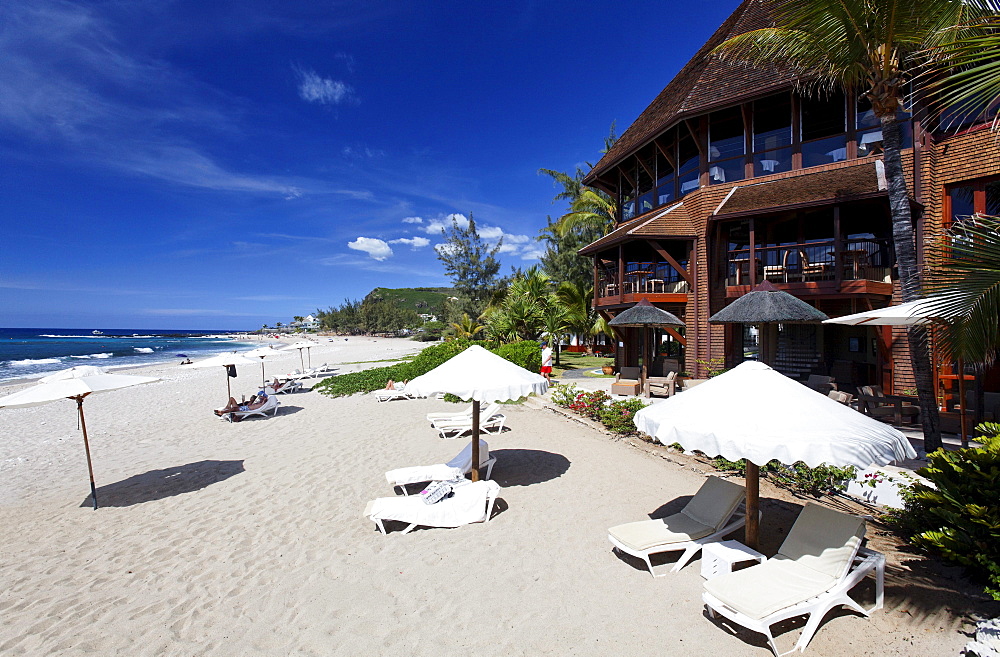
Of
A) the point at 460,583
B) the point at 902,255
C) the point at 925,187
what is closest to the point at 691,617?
the point at 460,583

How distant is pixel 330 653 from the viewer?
3.32 meters

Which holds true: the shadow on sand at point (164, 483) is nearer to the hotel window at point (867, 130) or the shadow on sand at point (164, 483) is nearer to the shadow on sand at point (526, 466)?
the shadow on sand at point (526, 466)

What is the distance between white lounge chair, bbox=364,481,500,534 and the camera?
5223mm

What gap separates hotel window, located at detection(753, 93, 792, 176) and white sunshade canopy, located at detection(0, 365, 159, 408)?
661 inches

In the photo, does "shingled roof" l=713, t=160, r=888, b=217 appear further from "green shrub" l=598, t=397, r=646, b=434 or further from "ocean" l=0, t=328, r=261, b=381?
"ocean" l=0, t=328, r=261, b=381

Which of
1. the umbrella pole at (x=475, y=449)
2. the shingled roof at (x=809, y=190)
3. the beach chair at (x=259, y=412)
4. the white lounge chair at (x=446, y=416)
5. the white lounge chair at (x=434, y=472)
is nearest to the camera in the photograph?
the white lounge chair at (x=434, y=472)

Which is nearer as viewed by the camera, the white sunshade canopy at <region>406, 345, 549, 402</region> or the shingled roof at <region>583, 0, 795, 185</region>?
the white sunshade canopy at <region>406, 345, 549, 402</region>

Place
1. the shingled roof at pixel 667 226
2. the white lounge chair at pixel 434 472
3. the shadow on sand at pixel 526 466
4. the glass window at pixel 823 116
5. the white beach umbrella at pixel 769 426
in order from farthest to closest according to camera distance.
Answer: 1. the shingled roof at pixel 667 226
2. the glass window at pixel 823 116
3. the shadow on sand at pixel 526 466
4. the white lounge chair at pixel 434 472
5. the white beach umbrella at pixel 769 426

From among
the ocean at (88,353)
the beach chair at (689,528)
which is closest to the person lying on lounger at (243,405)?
the beach chair at (689,528)

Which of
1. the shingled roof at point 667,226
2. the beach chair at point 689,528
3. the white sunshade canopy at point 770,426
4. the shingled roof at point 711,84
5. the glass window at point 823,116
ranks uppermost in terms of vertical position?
the shingled roof at point 711,84

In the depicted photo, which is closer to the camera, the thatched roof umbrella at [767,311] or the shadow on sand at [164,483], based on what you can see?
the shadow on sand at [164,483]

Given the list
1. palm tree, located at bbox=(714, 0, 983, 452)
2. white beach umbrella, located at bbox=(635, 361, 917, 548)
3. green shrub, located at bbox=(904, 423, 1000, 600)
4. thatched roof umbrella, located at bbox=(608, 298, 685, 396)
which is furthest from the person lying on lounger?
palm tree, located at bbox=(714, 0, 983, 452)

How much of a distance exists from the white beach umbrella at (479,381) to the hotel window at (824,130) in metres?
13.0

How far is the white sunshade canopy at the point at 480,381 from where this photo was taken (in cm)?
550
